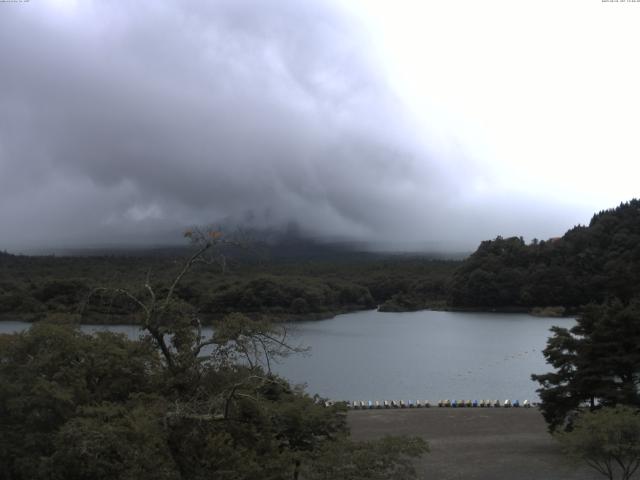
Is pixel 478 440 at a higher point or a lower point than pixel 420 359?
higher

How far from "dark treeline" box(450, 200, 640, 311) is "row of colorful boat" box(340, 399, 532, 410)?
58.1 m

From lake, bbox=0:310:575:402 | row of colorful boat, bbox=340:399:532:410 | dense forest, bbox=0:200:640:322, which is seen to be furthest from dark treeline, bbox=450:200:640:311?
row of colorful boat, bbox=340:399:532:410

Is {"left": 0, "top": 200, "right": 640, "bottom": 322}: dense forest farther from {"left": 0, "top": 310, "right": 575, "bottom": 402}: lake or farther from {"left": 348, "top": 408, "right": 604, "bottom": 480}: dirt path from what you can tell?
{"left": 348, "top": 408, "right": 604, "bottom": 480}: dirt path

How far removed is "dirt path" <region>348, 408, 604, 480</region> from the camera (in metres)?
16.3

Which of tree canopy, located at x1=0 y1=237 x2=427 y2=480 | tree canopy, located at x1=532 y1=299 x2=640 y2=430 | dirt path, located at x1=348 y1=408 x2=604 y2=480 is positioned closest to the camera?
tree canopy, located at x1=0 y1=237 x2=427 y2=480

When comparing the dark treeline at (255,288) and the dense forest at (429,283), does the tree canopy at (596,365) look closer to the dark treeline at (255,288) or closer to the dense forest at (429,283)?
the dark treeline at (255,288)

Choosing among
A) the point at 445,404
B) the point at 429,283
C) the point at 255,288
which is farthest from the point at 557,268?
the point at 445,404

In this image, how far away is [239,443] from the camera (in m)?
8.69

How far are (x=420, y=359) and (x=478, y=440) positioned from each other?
24896mm

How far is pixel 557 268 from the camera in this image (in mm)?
88625

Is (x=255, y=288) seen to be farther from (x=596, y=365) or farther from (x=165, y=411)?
(x=165, y=411)

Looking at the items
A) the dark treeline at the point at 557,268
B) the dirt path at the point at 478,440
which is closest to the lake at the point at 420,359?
the dirt path at the point at 478,440

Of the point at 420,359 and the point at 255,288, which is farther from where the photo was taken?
the point at 255,288

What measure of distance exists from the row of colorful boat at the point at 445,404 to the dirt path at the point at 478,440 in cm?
121
